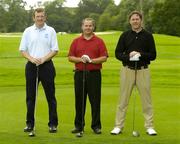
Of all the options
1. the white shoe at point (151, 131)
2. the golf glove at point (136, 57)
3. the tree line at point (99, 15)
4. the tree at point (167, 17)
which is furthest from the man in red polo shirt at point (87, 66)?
the tree at point (167, 17)

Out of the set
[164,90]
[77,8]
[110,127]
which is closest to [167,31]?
[77,8]

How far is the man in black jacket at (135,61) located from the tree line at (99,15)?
64898 mm

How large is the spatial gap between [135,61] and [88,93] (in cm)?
93

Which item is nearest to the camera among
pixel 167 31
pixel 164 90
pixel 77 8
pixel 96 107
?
pixel 96 107

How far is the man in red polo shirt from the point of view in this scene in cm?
795

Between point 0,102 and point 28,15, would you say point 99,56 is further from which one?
point 28,15

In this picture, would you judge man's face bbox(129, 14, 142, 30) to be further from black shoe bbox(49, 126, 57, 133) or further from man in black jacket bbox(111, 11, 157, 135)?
black shoe bbox(49, 126, 57, 133)

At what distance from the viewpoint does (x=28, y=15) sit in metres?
104

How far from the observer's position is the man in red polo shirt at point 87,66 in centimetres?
795

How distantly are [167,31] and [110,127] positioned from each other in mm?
67553

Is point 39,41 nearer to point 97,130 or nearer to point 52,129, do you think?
point 52,129

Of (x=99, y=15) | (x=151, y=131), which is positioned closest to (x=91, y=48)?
(x=151, y=131)

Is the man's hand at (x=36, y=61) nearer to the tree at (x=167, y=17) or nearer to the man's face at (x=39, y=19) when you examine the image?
the man's face at (x=39, y=19)

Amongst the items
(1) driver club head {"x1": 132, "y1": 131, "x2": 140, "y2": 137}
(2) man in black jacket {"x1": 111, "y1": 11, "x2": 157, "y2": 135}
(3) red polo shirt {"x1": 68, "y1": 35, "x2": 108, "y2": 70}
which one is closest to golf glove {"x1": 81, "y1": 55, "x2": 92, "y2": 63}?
(3) red polo shirt {"x1": 68, "y1": 35, "x2": 108, "y2": 70}
